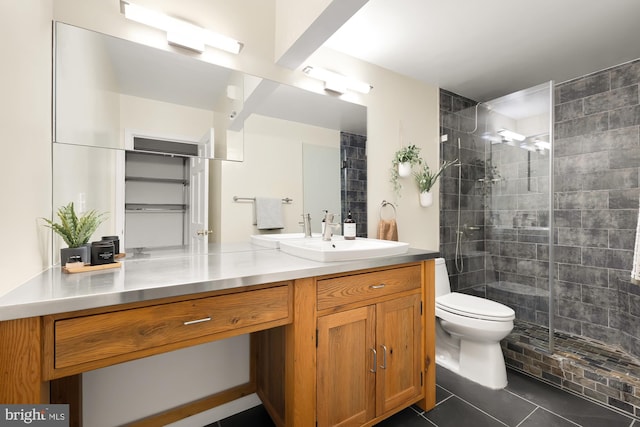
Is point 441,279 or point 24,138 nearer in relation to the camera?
point 24,138

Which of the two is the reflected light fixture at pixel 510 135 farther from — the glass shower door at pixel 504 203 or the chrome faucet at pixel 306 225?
the chrome faucet at pixel 306 225

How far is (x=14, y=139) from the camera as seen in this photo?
860 millimetres

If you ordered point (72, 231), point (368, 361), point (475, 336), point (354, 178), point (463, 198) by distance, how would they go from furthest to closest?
point (463, 198) < point (354, 178) < point (475, 336) < point (368, 361) < point (72, 231)

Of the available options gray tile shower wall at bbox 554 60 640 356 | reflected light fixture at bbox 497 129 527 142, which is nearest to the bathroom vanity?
reflected light fixture at bbox 497 129 527 142

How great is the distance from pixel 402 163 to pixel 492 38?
0.98m

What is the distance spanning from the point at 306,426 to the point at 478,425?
3.24 ft

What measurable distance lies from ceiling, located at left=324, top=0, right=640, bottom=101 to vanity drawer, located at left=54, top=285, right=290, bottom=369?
168cm

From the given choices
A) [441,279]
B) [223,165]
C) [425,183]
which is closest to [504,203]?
[425,183]

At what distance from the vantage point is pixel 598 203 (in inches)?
93.4

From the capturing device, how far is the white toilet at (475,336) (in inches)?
71.4

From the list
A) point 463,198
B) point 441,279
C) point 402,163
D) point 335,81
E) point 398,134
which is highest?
point 335,81

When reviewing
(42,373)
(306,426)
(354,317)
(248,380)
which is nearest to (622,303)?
(354,317)

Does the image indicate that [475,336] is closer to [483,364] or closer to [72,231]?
[483,364]

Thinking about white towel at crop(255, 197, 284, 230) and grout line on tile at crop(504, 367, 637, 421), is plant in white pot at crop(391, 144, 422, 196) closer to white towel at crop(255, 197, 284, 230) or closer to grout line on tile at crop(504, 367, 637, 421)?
white towel at crop(255, 197, 284, 230)
